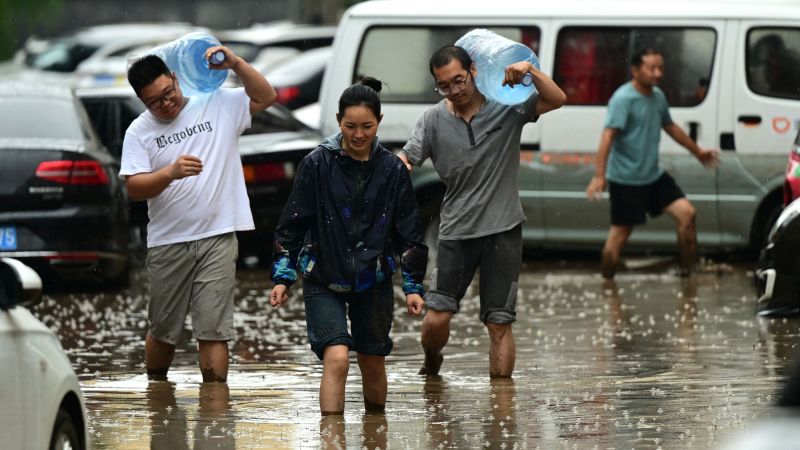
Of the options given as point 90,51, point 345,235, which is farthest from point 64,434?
point 90,51

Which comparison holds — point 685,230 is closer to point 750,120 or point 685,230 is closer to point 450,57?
point 750,120

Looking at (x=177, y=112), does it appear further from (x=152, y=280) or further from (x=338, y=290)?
(x=338, y=290)

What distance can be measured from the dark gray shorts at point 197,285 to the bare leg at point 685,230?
572cm

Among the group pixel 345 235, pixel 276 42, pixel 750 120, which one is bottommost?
pixel 345 235

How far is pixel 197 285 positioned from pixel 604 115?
22.2 feet

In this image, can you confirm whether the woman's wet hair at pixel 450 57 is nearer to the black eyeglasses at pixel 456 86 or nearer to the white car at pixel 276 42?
the black eyeglasses at pixel 456 86

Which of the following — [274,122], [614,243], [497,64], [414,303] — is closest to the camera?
[414,303]

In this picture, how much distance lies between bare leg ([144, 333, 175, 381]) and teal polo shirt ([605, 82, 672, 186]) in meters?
5.55

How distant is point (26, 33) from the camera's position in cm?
5284

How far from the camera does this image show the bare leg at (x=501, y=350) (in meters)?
9.79

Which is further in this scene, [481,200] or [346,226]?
[481,200]

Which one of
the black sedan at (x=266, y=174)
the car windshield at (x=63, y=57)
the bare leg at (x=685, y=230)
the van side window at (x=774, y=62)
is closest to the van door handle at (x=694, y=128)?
the van side window at (x=774, y=62)

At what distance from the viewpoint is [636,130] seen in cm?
1475

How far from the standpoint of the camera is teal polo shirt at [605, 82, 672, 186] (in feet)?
48.2
